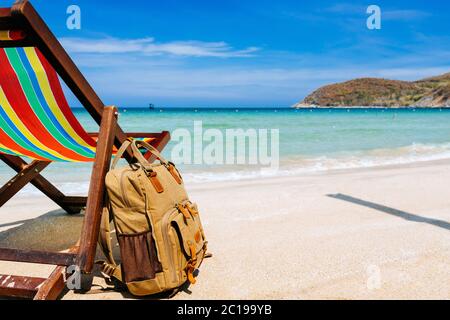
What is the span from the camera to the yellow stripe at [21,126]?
8.29 feet

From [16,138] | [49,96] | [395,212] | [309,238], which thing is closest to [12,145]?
[16,138]

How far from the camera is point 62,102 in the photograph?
268 cm

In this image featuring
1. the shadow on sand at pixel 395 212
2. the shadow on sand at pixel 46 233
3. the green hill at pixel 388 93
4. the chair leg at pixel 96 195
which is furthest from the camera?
the green hill at pixel 388 93

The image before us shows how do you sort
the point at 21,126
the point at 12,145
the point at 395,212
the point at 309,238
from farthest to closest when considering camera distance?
the point at 395,212 < the point at 309,238 < the point at 21,126 < the point at 12,145

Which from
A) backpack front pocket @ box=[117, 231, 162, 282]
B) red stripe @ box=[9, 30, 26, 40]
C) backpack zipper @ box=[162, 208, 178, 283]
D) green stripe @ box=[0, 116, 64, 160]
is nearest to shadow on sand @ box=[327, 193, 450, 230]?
backpack zipper @ box=[162, 208, 178, 283]

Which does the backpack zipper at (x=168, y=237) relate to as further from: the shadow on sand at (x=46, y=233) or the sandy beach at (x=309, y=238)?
the shadow on sand at (x=46, y=233)

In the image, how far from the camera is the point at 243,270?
258cm

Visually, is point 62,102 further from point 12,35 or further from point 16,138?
point 12,35

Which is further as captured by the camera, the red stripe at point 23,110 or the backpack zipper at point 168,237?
the red stripe at point 23,110

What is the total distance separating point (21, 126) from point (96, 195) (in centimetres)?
92

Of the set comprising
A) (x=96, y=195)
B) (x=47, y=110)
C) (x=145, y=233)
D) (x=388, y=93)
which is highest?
(x=388, y=93)

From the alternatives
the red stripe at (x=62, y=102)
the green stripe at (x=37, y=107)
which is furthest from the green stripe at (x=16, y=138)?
the red stripe at (x=62, y=102)

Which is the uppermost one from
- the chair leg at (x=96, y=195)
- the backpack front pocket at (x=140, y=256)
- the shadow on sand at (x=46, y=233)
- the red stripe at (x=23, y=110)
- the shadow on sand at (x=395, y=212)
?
the red stripe at (x=23, y=110)
